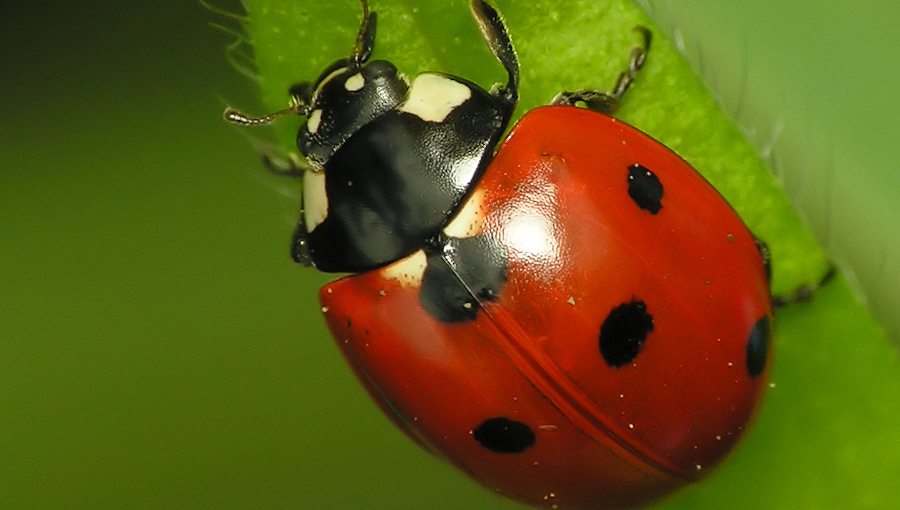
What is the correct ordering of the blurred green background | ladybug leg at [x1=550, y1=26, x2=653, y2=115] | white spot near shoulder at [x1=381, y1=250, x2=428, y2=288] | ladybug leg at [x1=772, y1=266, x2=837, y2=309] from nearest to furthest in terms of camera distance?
ladybug leg at [x1=772, y1=266, x2=837, y2=309] → ladybug leg at [x1=550, y1=26, x2=653, y2=115] → white spot near shoulder at [x1=381, y1=250, x2=428, y2=288] → the blurred green background

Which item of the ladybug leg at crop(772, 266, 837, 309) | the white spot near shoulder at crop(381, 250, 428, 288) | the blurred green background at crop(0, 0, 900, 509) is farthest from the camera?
the blurred green background at crop(0, 0, 900, 509)

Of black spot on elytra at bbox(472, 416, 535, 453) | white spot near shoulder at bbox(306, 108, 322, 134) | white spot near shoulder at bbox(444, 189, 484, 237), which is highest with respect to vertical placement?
white spot near shoulder at bbox(306, 108, 322, 134)

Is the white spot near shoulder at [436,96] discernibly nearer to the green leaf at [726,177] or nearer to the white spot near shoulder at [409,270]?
the green leaf at [726,177]

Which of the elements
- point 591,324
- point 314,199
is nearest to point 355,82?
point 314,199

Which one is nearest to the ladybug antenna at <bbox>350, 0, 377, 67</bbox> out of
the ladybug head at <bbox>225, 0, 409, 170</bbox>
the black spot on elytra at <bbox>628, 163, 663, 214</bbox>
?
the ladybug head at <bbox>225, 0, 409, 170</bbox>

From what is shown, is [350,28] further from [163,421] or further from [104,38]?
[104,38]

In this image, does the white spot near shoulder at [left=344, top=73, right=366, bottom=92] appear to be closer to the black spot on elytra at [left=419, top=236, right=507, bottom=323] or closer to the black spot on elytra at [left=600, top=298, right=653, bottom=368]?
the black spot on elytra at [left=419, top=236, right=507, bottom=323]

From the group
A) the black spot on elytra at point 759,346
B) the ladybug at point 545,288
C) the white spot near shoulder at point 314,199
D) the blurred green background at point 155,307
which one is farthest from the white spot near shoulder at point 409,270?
the blurred green background at point 155,307

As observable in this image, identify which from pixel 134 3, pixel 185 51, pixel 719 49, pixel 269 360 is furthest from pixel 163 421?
pixel 719 49
